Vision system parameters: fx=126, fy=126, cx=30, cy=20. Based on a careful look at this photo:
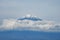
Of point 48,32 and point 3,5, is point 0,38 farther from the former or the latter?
point 48,32

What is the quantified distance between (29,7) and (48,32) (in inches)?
23.0

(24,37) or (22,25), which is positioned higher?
(22,25)

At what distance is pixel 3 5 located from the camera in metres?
2.34

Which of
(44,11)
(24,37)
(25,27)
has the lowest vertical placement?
(24,37)

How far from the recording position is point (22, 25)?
2320 millimetres

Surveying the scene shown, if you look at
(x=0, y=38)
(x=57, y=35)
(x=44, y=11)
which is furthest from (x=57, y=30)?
(x=0, y=38)

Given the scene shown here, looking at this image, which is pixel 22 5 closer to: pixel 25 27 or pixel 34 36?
pixel 25 27

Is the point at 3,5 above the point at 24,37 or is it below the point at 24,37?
above

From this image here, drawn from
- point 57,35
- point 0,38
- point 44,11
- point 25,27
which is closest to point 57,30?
point 57,35

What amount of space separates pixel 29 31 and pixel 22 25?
17 centimetres

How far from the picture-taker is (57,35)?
2332mm

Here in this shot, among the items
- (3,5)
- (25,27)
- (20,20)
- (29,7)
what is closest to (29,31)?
Answer: (25,27)

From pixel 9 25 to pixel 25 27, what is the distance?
0.97 feet

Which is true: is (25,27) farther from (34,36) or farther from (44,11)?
(44,11)
